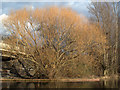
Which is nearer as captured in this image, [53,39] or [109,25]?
[53,39]

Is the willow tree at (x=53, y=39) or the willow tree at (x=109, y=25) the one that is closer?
the willow tree at (x=53, y=39)

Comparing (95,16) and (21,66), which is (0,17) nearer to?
(21,66)

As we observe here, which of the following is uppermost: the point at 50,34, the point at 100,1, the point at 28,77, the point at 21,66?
Answer: the point at 100,1

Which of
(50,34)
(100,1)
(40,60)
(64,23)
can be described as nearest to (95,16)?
(100,1)

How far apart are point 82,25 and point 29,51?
22.3 ft

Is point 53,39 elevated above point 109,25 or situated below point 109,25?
below

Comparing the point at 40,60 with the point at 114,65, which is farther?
the point at 114,65

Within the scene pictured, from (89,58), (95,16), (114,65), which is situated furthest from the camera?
(95,16)

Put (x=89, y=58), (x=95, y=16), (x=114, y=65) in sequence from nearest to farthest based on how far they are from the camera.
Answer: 1. (x=89, y=58)
2. (x=114, y=65)
3. (x=95, y=16)

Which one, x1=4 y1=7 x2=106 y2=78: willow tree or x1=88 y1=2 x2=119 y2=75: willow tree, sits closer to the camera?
x1=4 y1=7 x2=106 y2=78: willow tree

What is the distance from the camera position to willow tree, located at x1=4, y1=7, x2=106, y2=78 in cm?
1770

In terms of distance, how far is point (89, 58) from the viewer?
63.0 feet

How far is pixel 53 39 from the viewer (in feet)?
59.8

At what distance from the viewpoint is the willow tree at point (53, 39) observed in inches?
697
